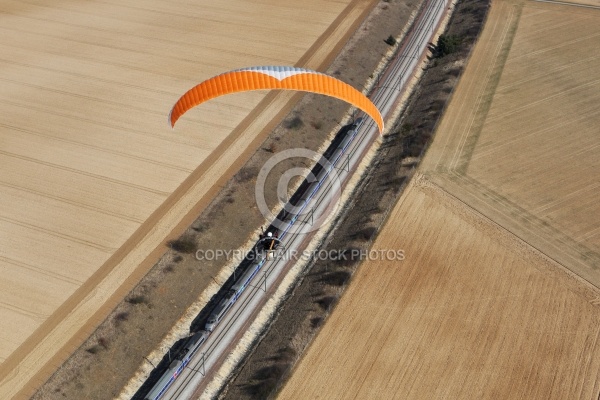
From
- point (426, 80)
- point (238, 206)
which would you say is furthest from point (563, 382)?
point (426, 80)

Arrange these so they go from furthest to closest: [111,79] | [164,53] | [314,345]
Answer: [164,53], [111,79], [314,345]

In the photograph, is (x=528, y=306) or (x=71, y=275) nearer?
(x=528, y=306)

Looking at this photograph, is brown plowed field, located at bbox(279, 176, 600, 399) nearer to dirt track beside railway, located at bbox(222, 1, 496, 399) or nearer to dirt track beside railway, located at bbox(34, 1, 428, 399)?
dirt track beside railway, located at bbox(222, 1, 496, 399)

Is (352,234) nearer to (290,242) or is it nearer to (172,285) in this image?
(290,242)

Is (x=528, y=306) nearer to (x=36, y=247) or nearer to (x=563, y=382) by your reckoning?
(x=563, y=382)
